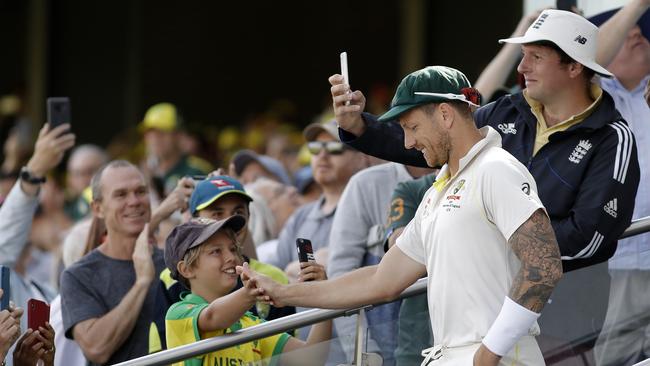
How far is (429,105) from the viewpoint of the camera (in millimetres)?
4859

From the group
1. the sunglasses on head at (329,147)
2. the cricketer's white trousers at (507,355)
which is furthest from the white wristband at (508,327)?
the sunglasses on head at (329,147)

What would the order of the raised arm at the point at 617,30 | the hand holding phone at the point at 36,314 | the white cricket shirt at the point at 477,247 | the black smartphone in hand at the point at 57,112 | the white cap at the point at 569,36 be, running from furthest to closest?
1. the black smartphone in hand at the point at 57,112
2. the raised arm at the point at 617,30
3. the hand holding phone at the point at 36,314
4. the white cap at the point at 569,36
5. the white cricket shirt at the point at 477,247

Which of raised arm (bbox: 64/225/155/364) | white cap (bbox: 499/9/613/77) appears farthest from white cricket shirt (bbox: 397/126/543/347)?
raised arm (bbox: 64/225/155/364)

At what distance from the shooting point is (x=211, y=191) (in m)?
6.73

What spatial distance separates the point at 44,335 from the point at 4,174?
23.0ft

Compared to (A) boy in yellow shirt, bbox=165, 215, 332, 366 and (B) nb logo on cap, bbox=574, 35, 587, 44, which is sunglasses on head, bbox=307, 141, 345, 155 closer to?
(A) boy in yellow shirt, bbox=165, 215, 332, 366

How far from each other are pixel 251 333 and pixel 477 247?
3.73 feet

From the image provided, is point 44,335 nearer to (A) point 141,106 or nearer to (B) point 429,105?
(B) point 429,105

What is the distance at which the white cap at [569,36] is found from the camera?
5.65 meters

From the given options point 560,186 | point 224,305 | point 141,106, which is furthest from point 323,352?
point 141,106

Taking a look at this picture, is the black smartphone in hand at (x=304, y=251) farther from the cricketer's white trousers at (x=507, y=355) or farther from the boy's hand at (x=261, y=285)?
the cricketer's white trousers at (x=507, y=355)

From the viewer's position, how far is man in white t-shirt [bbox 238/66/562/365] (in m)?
4.53

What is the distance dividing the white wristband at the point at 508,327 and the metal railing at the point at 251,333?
0.89m

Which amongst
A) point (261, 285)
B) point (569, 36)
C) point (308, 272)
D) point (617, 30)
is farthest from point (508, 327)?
point (617, 30)
